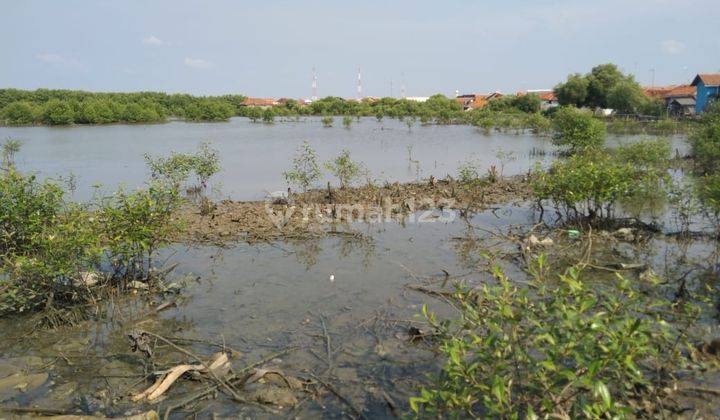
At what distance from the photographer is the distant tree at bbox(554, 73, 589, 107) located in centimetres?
6444

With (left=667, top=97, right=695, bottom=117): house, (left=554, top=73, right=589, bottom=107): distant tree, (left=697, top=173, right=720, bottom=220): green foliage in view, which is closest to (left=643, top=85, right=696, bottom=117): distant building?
(left=667, top=97, right=695, bottom=117): house

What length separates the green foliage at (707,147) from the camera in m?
17.6

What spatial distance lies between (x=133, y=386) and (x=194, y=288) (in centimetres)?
318

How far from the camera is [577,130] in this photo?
2444 cm

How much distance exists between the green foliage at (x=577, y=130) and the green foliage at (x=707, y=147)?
419 centimetres

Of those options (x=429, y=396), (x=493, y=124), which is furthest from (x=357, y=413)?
(x=493, y=124)

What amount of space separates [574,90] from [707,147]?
50783 millimetres

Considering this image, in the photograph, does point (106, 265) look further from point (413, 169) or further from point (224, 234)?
point (413, 169)

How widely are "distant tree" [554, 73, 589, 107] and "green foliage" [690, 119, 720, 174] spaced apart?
47.6 meters

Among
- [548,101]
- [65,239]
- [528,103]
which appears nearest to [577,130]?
[65,239]

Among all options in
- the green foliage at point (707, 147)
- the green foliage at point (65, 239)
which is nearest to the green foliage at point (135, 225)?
the green foliage at point (65, 239)

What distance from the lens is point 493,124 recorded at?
173 ft

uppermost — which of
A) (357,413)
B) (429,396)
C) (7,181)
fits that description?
(7,181)

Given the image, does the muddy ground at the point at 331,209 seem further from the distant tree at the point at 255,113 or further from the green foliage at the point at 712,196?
the distant tree at the point at 255,113
